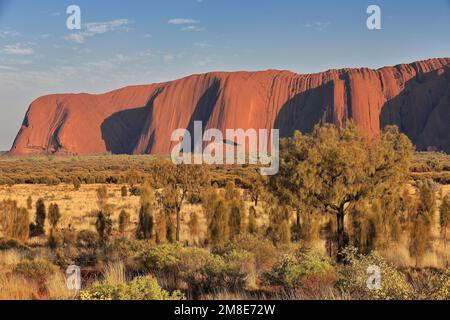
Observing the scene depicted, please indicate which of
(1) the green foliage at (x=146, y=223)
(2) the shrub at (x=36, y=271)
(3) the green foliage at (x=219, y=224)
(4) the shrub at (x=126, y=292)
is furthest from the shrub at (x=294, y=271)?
(1) the green foliage at (x=146, y=223)

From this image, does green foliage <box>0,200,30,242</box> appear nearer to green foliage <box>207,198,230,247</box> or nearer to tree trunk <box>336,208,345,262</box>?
green foliage <box>207,198,230,247</box>

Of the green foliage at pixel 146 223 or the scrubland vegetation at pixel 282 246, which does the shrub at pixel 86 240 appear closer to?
the scrubland vegetation at pixel 282 246

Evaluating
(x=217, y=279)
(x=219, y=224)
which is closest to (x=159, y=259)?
(x=217, y=279)

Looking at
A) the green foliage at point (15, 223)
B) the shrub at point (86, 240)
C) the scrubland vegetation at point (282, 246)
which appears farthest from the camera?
the green foliage at point (15, 223)

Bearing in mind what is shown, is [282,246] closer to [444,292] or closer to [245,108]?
[444,292]

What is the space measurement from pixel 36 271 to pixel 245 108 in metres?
128

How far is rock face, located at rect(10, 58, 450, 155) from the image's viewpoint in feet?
399

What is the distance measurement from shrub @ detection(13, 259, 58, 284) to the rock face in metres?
112

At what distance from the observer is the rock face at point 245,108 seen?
399 ft

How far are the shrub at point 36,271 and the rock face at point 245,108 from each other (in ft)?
366
